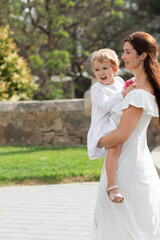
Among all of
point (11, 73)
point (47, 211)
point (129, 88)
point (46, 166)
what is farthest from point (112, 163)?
point (11, 73)

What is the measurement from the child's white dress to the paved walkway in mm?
1436

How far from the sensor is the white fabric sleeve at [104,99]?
2.53 m

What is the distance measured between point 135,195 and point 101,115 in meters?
0.46

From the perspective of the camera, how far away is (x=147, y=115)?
8.11ft

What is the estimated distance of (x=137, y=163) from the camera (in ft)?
8.18

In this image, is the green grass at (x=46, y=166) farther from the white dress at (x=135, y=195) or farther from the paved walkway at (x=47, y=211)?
the white dress at (x=135, y=195)

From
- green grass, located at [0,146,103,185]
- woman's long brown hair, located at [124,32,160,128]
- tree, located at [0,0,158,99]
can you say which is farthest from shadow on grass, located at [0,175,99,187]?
tree, located at [0,0,158,99]

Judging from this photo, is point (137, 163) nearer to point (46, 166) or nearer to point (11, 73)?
point (46, 166)

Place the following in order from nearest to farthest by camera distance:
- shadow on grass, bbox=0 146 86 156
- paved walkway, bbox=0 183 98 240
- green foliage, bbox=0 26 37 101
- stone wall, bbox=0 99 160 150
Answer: paved walkway, bbox=0 183 98 240
shadow on grass, bbox=0 146 86 156
stone wall, bbox=0 99 160 150
green foliage, bbox=0 26 37 101

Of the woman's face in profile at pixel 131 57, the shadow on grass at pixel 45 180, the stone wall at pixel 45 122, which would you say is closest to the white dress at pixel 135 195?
the woman's face in profile at pixel 131 57

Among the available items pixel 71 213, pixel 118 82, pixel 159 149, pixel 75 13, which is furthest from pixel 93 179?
pixel 75 13

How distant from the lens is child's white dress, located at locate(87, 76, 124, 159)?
252 cm

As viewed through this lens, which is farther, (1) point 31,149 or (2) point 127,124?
(1) point 31,149

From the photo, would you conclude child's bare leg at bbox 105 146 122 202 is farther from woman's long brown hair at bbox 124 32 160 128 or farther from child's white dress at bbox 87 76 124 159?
woman's long brown hair at bbox 124 32 160 128
